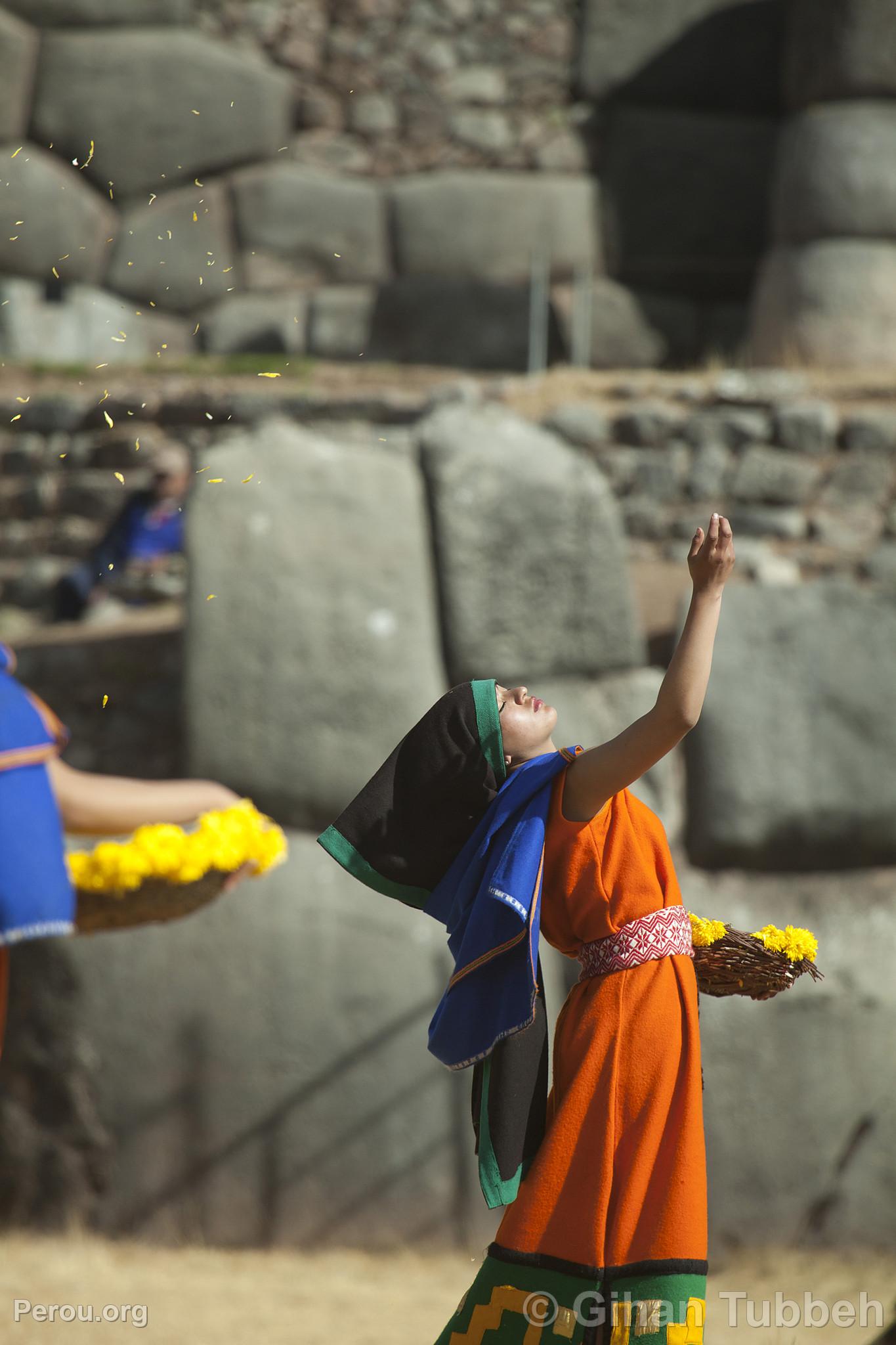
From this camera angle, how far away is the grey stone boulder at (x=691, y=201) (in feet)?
35.6

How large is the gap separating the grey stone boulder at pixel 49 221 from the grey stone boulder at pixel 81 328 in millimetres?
194

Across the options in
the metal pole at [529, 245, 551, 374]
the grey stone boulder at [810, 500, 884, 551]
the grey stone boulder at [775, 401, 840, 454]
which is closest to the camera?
the grey stone boulder at [810, 500, 884, 551]

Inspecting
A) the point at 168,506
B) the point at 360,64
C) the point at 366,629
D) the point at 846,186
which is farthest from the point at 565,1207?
the point at 360,64

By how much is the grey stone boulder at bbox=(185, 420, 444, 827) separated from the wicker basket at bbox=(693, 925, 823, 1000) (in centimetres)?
274

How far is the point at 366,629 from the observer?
525 cm

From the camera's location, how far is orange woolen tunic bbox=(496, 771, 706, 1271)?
221cm

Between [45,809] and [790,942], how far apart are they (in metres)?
1.51

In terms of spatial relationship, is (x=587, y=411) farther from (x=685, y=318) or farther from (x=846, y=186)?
(x=685, y=318)

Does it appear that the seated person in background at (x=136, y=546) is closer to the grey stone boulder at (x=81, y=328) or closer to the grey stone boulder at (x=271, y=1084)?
the grey stone boulder at (x=271, y=1084)

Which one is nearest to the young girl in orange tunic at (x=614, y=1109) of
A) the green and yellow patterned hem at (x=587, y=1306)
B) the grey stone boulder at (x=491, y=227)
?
the green and yellow patterned hem at (x=587, y=1306)

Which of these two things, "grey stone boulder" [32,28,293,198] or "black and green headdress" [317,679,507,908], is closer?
"black and green headdress" [317,679,507,908]

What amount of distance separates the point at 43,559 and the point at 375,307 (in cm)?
402

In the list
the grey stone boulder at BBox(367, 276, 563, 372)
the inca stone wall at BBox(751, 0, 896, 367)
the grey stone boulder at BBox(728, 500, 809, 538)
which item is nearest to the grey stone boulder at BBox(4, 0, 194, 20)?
the grey stone boulder at BBox(367, 276, 563, 372)

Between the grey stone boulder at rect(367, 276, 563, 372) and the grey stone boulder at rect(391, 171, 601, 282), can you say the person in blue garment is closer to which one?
the grey stone boulder at rect(367, 276, 563, 372)
